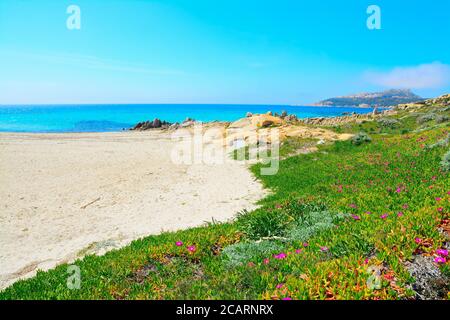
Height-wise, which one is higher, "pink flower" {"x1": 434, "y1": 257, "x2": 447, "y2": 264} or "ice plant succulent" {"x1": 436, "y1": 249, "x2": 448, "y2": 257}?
"ice plant succulent" {"x1": 436, "y1": 249, "x2": 448, "y2": 257}

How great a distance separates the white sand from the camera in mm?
11492

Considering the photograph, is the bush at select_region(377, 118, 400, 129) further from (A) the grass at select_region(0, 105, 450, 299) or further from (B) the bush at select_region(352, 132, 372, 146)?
(A) the grass at select_region(0, 105, 450, 299)

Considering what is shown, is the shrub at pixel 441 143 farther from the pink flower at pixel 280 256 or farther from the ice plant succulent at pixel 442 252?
the pink flower at pixel 280 256

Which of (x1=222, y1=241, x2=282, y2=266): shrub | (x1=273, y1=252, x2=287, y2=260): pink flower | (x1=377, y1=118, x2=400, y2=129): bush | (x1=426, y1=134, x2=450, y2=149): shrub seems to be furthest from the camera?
(x1=377, y1=118, x2=400, y2=129): bush

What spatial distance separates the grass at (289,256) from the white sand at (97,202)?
9.12 feet

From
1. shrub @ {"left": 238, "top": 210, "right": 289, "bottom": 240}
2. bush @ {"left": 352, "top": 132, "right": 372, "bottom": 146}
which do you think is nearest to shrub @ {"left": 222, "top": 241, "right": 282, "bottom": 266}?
shrub @ {"left": 238, "top": 210, "right": 289, "bottom": 240}

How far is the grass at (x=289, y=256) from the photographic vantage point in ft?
18.6

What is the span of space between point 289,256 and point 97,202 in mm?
13549

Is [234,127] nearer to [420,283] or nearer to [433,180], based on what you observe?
[433,180]

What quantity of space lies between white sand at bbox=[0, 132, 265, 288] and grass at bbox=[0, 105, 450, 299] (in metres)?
2.78

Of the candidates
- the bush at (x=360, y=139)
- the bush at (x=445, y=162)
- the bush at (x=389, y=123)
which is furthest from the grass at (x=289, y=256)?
the bush at (x=389, y=123)

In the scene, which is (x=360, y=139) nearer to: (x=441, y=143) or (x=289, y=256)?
(x=441, y=143)

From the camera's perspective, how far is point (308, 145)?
92.8ft
